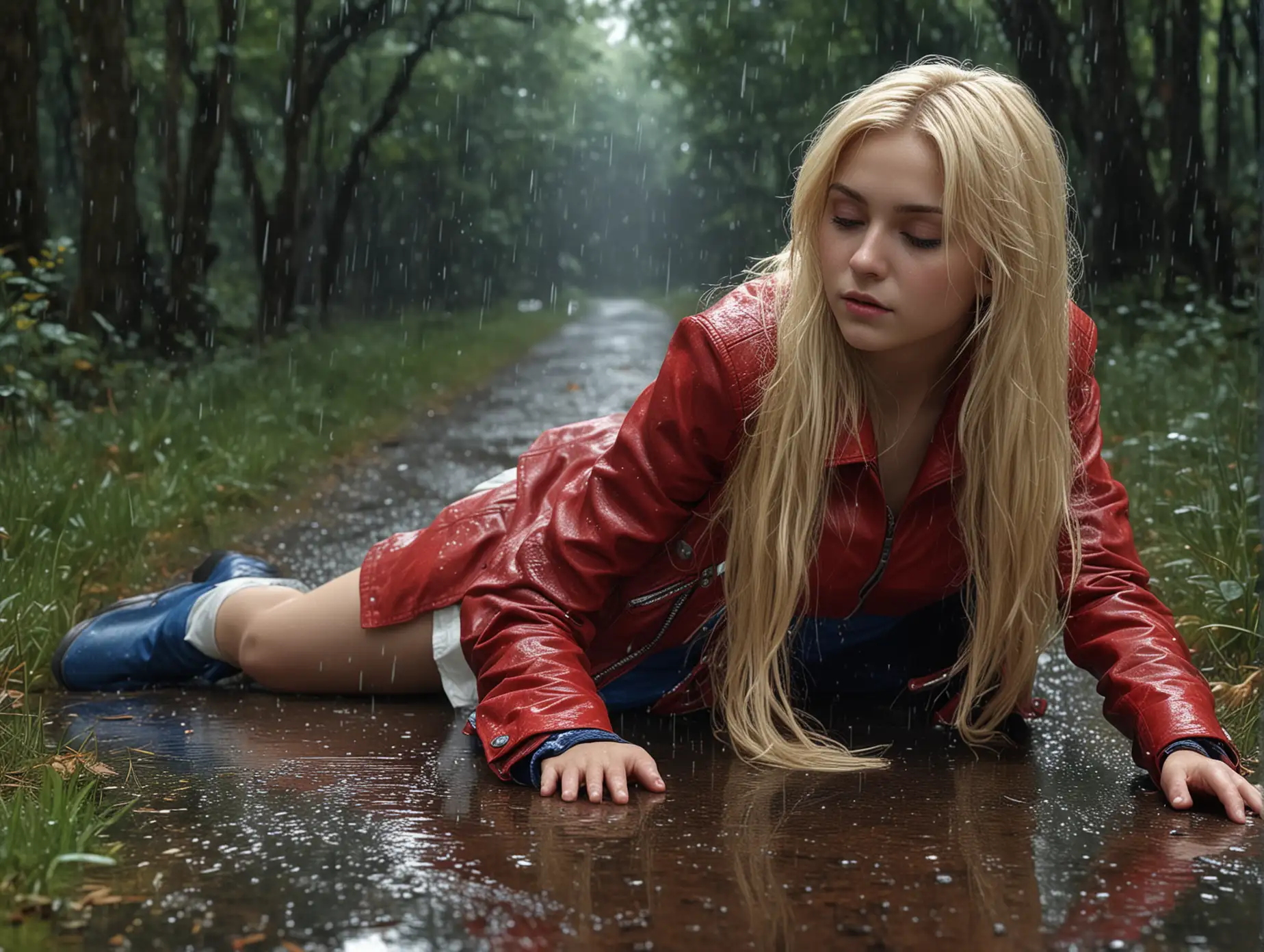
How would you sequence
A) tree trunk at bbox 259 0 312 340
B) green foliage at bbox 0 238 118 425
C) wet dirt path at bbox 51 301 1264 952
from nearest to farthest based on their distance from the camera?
wet dirt path at bbox 51 301 1264 952, green foliage at bbox 0 238 118 425, tree trunk at bbox 259 0 312 340

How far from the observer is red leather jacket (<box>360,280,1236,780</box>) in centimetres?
279

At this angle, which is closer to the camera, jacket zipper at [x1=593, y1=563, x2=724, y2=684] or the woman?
the woman

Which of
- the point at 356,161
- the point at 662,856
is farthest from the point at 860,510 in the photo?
the point at 356,161

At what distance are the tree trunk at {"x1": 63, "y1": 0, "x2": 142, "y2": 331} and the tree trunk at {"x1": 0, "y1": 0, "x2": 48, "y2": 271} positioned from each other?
1345mm

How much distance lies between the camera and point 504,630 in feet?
9.57

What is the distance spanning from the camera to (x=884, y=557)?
3.06 meters

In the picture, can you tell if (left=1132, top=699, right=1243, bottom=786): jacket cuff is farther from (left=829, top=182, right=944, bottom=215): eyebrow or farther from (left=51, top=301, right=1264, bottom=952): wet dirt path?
(left=829, top=182, right=944, bottom=215): eyebrow

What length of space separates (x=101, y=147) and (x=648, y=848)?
9244mm

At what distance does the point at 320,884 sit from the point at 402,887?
0.42 ft

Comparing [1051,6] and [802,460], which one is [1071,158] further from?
[802,460]

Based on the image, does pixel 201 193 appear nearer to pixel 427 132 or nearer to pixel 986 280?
pixel 427 132

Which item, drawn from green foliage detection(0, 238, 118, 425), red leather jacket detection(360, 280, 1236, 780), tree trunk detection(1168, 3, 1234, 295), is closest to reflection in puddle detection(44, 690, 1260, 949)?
red leather jacket detection(360, 280, 1236, 780)

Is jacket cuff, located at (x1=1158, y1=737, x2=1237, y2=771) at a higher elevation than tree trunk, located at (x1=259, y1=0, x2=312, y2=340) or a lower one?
lower

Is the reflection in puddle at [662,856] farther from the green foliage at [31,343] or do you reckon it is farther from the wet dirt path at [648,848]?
the green foliage at [31,343]
